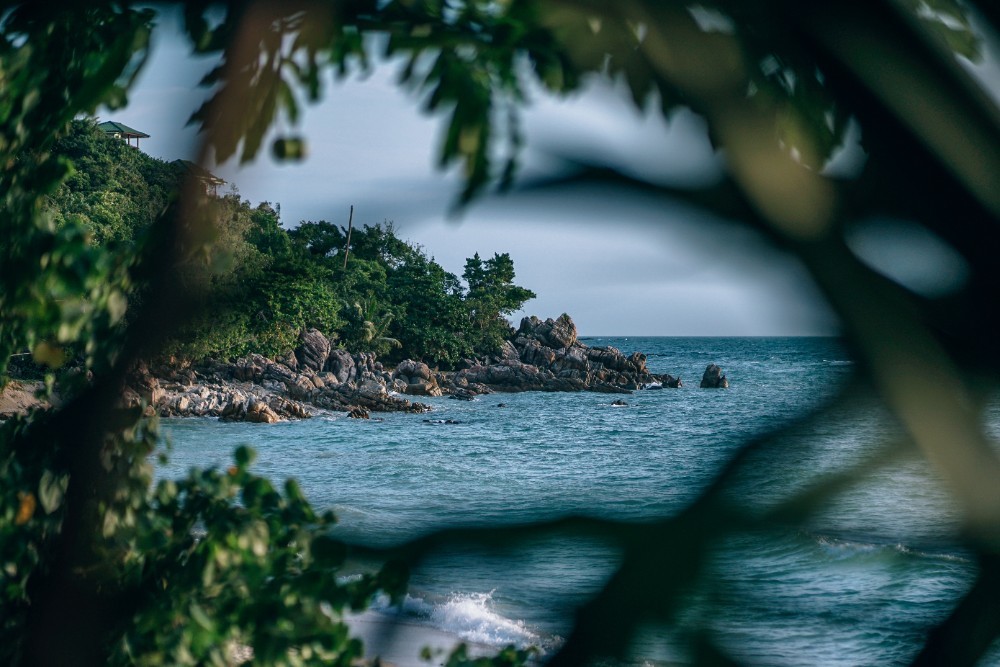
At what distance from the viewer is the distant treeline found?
57 cm

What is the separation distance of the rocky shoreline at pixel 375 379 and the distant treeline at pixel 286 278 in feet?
4.05

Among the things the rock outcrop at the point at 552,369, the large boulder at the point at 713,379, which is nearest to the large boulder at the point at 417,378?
the rock outcrop at the point at 552,369

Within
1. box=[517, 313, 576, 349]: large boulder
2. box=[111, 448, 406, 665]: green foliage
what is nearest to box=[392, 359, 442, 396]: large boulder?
box=[517, 313, 576, 349]: large boulder

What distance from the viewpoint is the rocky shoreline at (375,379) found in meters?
33.1

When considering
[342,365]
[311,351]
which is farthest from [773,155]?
[342,365]

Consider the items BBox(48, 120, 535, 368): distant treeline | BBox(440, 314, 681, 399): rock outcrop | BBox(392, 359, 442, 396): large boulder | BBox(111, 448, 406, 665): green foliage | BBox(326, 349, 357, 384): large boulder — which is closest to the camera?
BBox(48, 120, 535, 368): distant treeline

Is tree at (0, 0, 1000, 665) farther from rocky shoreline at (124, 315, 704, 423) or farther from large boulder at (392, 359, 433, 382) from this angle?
large boulder at (392, 359, 433, 382)

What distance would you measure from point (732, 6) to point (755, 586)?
1.04 feet

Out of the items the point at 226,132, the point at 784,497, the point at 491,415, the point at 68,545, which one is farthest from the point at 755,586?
the point at 491,415

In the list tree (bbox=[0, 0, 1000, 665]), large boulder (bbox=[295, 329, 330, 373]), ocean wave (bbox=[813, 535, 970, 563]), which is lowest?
large boulder (bbox=[295, 329, 330, 373])

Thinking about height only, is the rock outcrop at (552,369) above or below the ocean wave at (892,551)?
below

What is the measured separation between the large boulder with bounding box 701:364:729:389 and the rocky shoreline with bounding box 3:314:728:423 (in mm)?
79

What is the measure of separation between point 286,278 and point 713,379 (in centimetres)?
5714

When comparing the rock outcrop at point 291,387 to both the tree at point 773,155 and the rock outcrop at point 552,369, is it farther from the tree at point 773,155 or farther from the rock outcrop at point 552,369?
the tree at point 773,155
